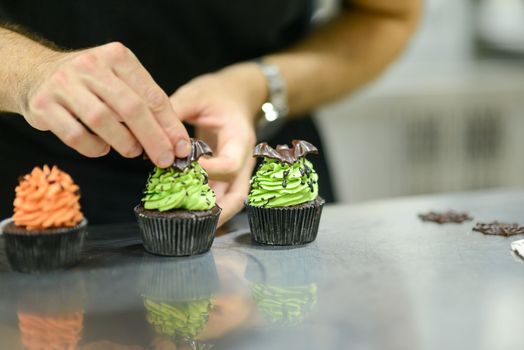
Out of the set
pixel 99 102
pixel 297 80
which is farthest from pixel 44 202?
pixel 297 80

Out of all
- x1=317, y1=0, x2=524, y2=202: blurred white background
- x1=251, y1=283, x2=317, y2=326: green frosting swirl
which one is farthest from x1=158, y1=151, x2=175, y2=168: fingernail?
x1=317, y1=0, x2=524, y2=202: blurred white background

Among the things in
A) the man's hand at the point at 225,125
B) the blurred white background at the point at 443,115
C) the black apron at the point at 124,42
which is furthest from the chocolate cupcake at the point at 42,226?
the blurred white background at the point at 443,115

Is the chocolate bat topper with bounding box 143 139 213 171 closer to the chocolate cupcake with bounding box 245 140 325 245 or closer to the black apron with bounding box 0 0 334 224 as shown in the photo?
the chocolate cupcake with bounding box 245 140 325 245

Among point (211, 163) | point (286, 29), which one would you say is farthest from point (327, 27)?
point (211, 163)

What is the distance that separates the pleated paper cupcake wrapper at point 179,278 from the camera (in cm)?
137

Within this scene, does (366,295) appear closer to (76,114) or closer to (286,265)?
(286,265)

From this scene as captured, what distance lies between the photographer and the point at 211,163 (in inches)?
68.1

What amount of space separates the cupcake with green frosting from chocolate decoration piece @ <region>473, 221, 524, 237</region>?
57 centimetres

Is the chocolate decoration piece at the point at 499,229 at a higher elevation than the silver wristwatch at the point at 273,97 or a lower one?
lower

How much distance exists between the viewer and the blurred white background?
3891mm

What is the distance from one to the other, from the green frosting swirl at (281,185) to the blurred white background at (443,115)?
211 cm

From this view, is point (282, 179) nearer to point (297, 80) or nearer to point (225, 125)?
point (225, 125)

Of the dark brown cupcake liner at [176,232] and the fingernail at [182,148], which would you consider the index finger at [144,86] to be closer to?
the fingernail at [182,148]

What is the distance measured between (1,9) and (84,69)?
2.07 feet
